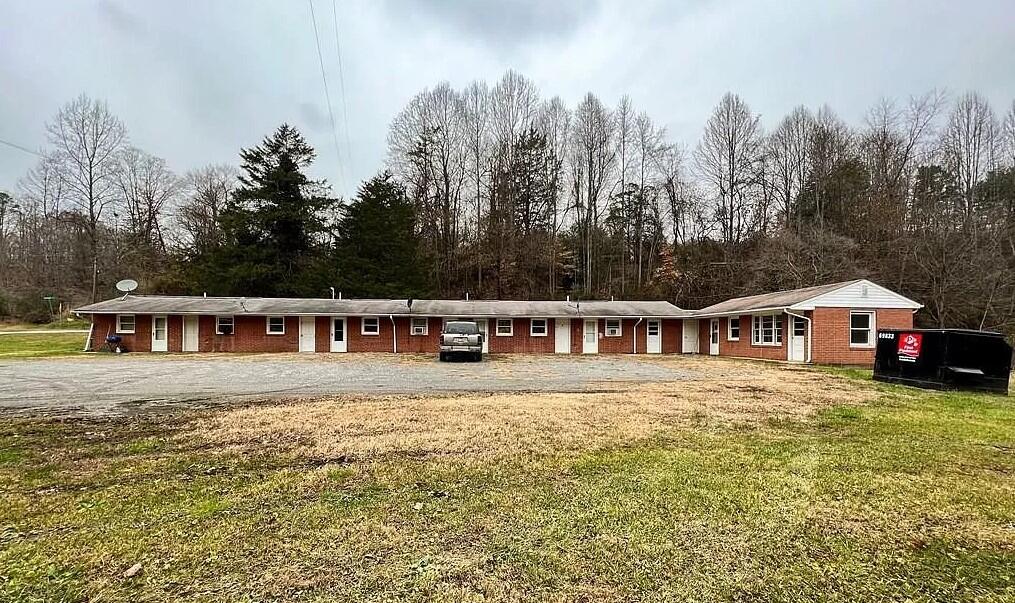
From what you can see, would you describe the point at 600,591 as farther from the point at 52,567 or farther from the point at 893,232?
the point at 893,232

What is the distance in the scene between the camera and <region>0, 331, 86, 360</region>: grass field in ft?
67.6

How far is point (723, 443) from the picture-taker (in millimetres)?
5734

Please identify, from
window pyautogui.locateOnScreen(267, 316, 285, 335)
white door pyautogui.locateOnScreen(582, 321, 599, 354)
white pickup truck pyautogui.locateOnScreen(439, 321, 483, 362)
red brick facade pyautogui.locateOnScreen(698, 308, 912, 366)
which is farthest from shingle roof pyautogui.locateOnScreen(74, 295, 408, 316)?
red brick facade pyautogui.locateOnScreen(698, 308, 912, 366)

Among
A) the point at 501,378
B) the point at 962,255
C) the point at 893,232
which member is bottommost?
the point at 501,378

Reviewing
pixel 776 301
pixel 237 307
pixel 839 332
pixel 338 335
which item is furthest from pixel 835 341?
pixel 237 307

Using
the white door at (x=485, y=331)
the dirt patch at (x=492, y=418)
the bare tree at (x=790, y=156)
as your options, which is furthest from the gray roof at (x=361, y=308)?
the dirt patch at (x=492, y=418)

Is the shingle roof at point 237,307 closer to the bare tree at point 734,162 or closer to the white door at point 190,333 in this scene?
the white door at point 190,333

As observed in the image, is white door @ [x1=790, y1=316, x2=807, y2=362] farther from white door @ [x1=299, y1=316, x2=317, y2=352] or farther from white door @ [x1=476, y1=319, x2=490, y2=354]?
white door @ [x1=299, y1=316, x2=317, y2=352]

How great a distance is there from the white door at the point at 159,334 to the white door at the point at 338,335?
7.67 metres

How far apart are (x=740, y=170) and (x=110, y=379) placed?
35335 mm

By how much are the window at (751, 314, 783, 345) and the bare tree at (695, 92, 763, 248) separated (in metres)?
12.7

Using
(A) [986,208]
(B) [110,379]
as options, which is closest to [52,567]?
(B) [110,379]

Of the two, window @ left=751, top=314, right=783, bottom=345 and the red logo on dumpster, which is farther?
window @ left=751, top=314, right=783, bottom=345

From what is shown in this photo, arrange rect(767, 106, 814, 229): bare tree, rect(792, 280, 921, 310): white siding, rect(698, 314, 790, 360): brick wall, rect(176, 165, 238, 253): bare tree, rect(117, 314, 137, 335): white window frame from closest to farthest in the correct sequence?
rect(792, 280, 921, 310): white siding, rect(698, 314, 790, 360): brick wall, rect(117, 314, 137, 335): white window frame, rect(767, 106, 814, 229): bare tree, rect(176, 165, 238, 253): bare tree
